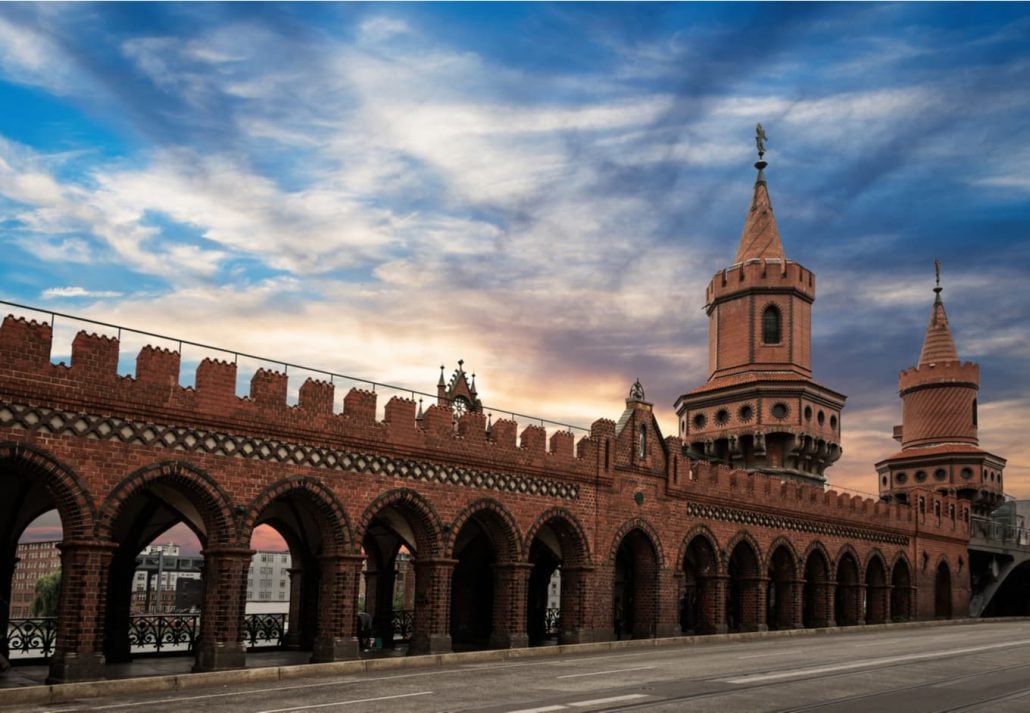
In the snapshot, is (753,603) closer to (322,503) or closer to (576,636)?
(576,636)

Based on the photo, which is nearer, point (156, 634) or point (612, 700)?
point (612, 700)

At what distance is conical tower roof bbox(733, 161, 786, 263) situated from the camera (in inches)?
1961

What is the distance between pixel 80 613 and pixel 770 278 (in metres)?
36.8

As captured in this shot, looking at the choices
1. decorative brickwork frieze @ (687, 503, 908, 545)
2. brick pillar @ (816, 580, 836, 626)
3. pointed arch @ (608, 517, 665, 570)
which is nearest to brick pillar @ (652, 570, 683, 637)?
pointed arch @ (608, 517, 665, 570)

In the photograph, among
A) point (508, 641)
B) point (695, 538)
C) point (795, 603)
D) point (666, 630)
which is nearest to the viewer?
point (508, 641)

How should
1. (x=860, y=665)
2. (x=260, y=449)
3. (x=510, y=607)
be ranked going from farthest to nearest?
(x=510, y=607)
(x=260, y=449)
(x=860, y=665)

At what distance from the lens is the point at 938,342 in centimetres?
6244

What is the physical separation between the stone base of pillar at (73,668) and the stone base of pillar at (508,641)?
1132cm

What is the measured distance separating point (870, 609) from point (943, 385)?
2128 centimetres

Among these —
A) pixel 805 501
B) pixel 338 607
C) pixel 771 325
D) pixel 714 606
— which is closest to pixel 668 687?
pixel 338 607

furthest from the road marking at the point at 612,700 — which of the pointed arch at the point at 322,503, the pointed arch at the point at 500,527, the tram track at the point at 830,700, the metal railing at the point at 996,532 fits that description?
the metal railing at the point at 996,532

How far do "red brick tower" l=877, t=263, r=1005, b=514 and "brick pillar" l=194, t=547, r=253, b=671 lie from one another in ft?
149

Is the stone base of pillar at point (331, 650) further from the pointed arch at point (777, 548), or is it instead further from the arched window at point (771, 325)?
the arched window at point (771, 325)

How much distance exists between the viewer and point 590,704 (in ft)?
49.4
